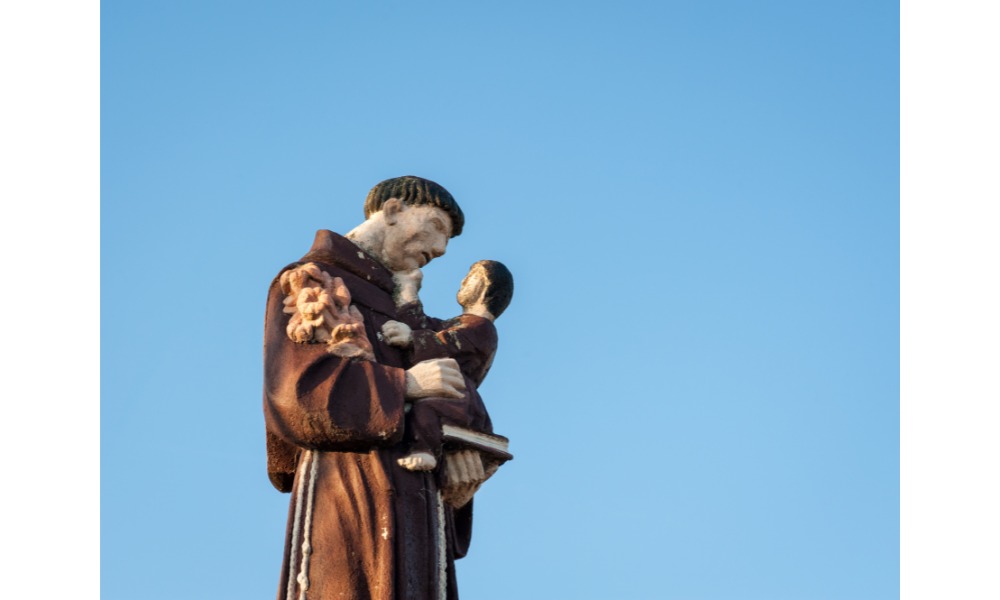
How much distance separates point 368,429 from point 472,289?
51.4 inches

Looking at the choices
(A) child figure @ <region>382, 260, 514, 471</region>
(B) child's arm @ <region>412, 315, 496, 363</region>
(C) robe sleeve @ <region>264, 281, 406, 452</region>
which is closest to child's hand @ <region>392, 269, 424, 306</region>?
(A) child figure @ <region>382, 260, 514, 471</region>

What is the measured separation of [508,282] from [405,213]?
760 mm

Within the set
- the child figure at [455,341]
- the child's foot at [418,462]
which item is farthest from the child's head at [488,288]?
the child's foot at [418,462]

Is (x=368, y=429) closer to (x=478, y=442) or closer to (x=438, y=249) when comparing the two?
(x=478, y=442)

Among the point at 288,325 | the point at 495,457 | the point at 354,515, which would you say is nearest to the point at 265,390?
the point at 288,325

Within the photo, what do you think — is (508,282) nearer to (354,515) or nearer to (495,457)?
(495,457)

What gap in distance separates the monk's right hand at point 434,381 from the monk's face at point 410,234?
0.84m

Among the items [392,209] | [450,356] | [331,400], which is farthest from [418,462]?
[392,209]

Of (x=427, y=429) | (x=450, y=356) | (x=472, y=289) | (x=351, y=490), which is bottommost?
(x=351, y=490)

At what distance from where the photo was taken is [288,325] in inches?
288

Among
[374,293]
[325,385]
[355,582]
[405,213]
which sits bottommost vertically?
[355,582]

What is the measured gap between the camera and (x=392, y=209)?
8.02 m

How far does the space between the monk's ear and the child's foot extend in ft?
5.22

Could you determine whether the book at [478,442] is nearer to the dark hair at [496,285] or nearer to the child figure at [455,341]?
the child figure at [455,341]
